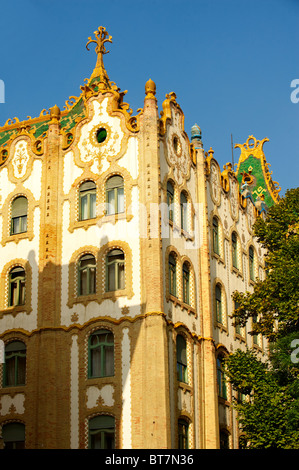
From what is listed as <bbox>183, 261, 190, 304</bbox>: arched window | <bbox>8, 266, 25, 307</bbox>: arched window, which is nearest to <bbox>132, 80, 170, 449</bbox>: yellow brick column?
<bbox>183, 261, 190, 304</bbox>: arched window

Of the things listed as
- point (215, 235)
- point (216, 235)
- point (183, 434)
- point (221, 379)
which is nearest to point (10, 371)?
point (183, 434)

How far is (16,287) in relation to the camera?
4228cm

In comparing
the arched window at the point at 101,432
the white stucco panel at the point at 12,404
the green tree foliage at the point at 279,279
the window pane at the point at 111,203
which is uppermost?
the window pane at the point at 111,203

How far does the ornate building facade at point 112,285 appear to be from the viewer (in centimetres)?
3825

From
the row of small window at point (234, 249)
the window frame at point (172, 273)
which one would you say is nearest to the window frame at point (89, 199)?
the window frame at point (172, 273)

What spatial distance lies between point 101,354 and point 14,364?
4.36 m

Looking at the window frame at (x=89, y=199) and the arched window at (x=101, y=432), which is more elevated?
the window frame at (x=89, y=199)

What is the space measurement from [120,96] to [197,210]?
6.73m

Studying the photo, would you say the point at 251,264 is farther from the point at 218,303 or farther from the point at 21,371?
the point at 21,371

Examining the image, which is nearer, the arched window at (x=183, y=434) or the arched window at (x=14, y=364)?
the arched window at (x=183, y=434)

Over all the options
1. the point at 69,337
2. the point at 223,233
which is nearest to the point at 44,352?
the point at 69,337

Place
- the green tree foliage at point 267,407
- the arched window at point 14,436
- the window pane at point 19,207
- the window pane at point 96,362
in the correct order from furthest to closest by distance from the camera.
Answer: the window pane at point 19,207 < the arched window at point 14,436 < the window pane at point 96,362 < the green tree foliage at point 267,407

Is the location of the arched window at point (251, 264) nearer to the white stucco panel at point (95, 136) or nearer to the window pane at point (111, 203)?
the window pane at point (111, 203)

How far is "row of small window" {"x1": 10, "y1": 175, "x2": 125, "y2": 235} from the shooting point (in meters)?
41.6
